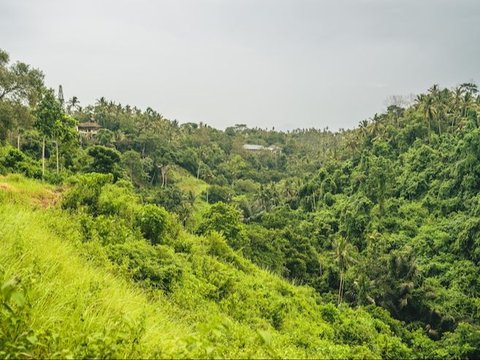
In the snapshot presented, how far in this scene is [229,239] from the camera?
32438 millimetres

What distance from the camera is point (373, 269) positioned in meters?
36.1

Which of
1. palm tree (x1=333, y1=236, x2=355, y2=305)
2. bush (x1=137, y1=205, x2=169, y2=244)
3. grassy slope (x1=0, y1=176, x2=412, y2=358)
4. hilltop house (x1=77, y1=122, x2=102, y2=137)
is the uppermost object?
hilltop house (x1=77, y1=122, x2=102, y2=137)

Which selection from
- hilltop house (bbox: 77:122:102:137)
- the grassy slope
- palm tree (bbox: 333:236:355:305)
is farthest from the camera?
hilltop house (bbox: 77:122:102:137)

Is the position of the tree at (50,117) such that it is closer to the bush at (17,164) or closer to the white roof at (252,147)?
the bush at (17,164)

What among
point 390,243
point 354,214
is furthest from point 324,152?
point 390,243

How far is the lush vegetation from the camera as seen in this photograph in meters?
3.83

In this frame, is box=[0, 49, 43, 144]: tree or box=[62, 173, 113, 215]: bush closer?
box=[62, 173, 113, 215]: bush

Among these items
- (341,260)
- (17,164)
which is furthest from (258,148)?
(17,164)

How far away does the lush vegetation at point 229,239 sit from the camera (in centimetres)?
383

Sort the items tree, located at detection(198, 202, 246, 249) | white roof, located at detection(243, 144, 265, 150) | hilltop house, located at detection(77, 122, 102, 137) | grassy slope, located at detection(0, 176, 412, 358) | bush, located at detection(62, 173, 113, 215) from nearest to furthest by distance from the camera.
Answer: grassy slope, located at detection(0, 176, 412, 358), bush, located at detection(62, 173, 113, 215), tree, located at detection(198, 202, 246, 249), hilltop house, located at detection(77, 122, 102, 137), white roof, located at detection(243, 144, 265, 150)

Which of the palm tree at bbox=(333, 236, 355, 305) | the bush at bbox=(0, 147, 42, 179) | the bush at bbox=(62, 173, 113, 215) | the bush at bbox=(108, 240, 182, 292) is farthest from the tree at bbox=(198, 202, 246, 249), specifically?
the bush at bbox=(108, 240, 182, 292)

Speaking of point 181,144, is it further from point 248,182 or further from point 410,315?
point 410,315

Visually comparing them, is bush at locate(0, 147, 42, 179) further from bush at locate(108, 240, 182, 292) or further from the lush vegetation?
bush at locate(108, 240, 182, 292)

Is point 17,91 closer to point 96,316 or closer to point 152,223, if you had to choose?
point 152,223
